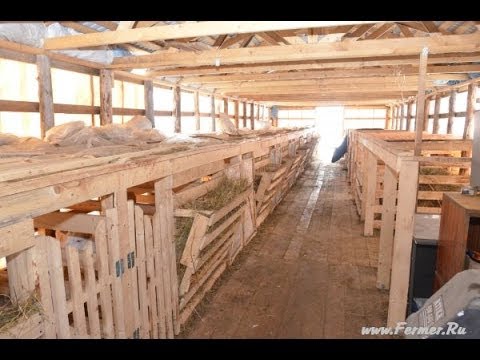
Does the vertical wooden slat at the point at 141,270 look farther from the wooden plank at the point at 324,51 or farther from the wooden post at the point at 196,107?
the wooden post at the point at 196,107

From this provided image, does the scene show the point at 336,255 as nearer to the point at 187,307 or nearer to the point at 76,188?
the point at 187,307

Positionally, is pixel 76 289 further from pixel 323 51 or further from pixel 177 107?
pixel 177 107

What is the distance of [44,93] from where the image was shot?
5125 millimetres

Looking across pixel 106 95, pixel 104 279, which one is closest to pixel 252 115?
pixel 106 95

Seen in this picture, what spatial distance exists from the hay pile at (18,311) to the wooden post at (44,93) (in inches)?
143

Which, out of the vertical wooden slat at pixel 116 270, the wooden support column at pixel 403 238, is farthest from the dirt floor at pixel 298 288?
the vertical wooden slat at pixel 116 270

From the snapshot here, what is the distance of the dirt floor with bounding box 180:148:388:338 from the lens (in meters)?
4.06

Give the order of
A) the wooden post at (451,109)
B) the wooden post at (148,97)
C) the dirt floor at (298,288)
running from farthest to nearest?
1. the wooden post at (451,109)
2. the wooden post at (148,97)
3. the dirt floor at (298,288)

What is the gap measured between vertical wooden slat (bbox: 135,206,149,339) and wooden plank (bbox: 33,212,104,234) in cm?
42

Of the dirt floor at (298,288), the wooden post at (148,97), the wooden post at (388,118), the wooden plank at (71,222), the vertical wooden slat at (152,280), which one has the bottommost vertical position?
the dirt floor at (298,288)

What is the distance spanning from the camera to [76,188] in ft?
7.78

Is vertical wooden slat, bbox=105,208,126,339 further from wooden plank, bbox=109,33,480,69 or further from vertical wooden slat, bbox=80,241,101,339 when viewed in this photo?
wooden plank, bbox=109,33,480,69

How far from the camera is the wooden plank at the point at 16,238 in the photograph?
6.20 feet

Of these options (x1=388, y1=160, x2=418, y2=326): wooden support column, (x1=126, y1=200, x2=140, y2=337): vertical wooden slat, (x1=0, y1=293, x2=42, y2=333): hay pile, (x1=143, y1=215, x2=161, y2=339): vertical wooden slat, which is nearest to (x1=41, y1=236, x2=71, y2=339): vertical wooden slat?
(x1=0, y1=293, x2=42, y2=333): hay pile
